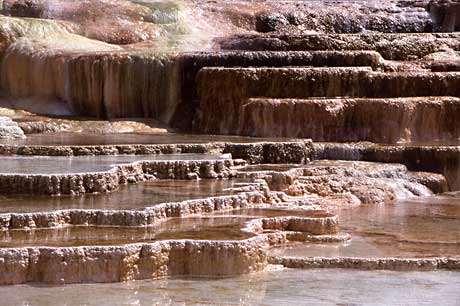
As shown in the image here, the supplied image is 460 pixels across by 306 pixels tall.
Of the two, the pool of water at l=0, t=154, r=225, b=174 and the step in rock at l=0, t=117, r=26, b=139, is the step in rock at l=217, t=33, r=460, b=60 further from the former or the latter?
the pool of water at l=0, t=154, r=225, b=174

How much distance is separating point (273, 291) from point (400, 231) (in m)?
3.10

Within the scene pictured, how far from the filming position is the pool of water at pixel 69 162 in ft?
43.9

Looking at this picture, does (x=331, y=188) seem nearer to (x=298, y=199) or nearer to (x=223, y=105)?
(x=298, y=199)

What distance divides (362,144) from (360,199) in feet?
8.98

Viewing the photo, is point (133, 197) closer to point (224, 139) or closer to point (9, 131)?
point (224, 139)

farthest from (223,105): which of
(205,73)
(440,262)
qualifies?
(440,262)

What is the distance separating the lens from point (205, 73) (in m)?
19.3

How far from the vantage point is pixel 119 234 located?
36.0 feet

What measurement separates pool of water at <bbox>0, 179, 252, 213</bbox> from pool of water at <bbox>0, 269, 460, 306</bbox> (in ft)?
5.50

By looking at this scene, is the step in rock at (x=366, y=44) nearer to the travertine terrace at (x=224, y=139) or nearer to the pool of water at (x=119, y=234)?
the travertine terrace at (x=224, y=139)

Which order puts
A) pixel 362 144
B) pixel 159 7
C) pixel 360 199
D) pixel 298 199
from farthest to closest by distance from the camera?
pixel 159 7
pixel 362 144
pixel 360 199
pixel 298 199

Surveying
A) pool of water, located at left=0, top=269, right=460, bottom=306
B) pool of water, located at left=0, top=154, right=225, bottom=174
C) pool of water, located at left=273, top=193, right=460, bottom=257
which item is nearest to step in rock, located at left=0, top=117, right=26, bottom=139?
pool of water, located at left=0, top=154, right=225, bottom=174

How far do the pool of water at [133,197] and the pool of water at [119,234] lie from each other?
488 millimetres

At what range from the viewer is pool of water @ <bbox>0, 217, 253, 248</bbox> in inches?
415
